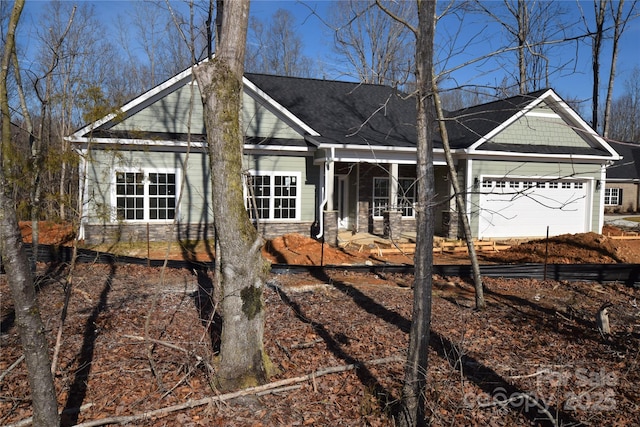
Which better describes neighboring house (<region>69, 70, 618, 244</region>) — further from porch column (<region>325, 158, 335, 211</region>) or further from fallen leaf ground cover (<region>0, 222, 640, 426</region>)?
fallen leaf ground cover (<region>0, 222, 640, 426</region>)

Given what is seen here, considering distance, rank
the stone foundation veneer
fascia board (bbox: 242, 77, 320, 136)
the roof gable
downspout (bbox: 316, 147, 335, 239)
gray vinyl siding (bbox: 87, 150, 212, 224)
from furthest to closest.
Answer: the roof gable < fascia board (bbox: 242, 77, 320, 136) < downspout (bbox: 316, 147, 335, 239) < the stone foundation veneer < gray vinyl siding (bbox: 87, 150, 212, 224)

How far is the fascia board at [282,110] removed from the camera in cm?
1470

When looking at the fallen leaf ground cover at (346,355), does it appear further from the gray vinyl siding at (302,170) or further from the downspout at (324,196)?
the gray vinyl siding at (302,170)

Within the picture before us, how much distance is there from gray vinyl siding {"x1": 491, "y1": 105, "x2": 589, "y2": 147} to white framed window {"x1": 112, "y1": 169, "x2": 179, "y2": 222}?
36.0 ft

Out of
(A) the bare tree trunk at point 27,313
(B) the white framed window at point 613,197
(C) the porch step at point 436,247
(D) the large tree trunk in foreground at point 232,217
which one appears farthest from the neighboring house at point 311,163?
(B) the white framed window at point 613,197

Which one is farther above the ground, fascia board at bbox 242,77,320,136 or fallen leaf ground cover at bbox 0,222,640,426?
fascia board at bbox 242,77,320,136

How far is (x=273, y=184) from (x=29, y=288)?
11.9 metres

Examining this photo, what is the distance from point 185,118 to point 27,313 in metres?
12.0

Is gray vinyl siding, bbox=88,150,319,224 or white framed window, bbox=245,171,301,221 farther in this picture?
white framed window, bbox=245,171,301,221

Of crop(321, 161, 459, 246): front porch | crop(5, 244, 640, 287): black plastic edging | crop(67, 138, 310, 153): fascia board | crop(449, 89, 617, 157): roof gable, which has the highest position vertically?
crop(449, 89, 617, 157): roof gable

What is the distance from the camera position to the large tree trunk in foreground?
4836 mm

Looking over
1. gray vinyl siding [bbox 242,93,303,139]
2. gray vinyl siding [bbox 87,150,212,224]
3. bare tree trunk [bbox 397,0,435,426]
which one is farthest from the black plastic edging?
bare tree trunk [bbox 397,0,435,426]

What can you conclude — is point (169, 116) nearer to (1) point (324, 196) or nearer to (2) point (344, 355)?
(1) point (324, 196)

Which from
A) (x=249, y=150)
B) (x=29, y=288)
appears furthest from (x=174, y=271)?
(x=29, y=288)
